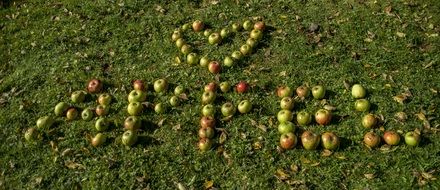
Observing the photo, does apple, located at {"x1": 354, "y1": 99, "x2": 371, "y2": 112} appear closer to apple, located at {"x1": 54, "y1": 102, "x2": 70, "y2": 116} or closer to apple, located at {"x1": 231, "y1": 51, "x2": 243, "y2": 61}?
apple, located at {"x1": 231, "y1": 51, "x2": 243, "y2": 61}

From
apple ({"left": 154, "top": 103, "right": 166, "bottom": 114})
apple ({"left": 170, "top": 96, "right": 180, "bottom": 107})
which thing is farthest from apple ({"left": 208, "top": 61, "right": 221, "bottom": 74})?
apple ({"left": 154, "top": 103, "right": 166, "bottom": 114})

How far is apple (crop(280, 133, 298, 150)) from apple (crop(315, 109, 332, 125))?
20.3 inches

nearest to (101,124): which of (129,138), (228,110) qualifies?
(129,138)

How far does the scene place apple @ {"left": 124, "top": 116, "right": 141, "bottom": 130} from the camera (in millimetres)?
6547

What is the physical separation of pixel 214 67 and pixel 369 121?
2486 millimetres

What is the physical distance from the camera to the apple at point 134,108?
267 inches

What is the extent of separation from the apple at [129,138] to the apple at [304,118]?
7.16ft

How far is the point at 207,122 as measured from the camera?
6.46 meters

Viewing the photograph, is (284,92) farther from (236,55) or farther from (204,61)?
(204,61)

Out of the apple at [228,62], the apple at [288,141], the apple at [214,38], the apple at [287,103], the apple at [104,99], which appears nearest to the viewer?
the apple at [288,141]

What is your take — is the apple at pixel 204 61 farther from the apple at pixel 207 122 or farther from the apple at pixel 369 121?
the apple at pixel 369 121

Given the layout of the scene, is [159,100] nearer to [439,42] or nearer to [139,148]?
[139,148]

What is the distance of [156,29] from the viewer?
8867 mm

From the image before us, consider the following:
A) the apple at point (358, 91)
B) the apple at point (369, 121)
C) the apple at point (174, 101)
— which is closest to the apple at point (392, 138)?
the apple at point (369, 121)
